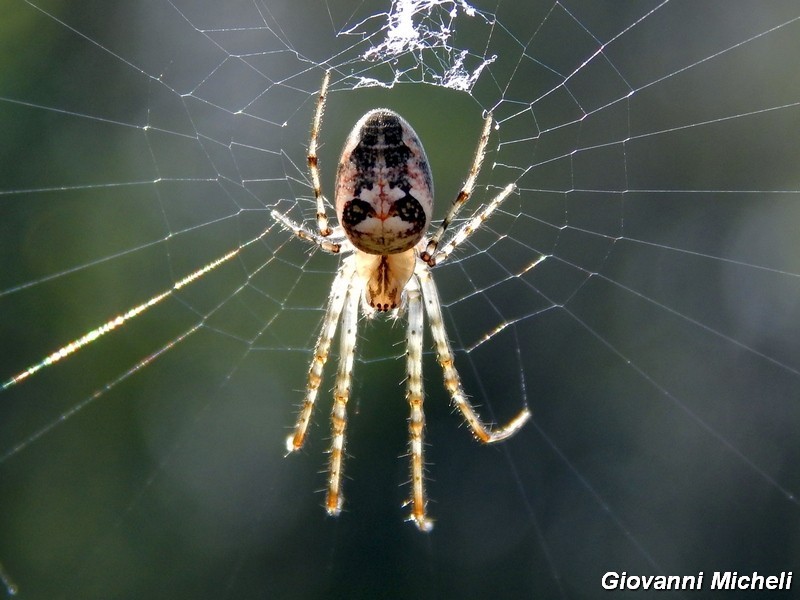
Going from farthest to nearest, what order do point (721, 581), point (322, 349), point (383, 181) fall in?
1. point (721, 581)
2. point (322, 349)
3. point (383, 181)

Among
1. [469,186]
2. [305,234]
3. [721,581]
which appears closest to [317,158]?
[305,234]

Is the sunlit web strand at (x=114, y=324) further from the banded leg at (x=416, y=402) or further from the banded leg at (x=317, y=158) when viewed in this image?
the banded leg at (x=416, y=402)

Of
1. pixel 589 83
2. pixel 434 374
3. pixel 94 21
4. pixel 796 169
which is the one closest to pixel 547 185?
pixel 589 83

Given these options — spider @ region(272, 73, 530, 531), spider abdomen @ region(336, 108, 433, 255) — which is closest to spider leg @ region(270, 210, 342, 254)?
spider @ region(272, 73, 530, 531)

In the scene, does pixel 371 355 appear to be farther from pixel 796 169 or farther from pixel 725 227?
pixel 796 169

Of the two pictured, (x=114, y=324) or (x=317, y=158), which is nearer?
(x=317, y=158)

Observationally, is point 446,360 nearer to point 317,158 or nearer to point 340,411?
point 340,411

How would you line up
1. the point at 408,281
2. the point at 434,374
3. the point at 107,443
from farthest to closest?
the point at 107,443, the point at 434,374, the point at 408,281
